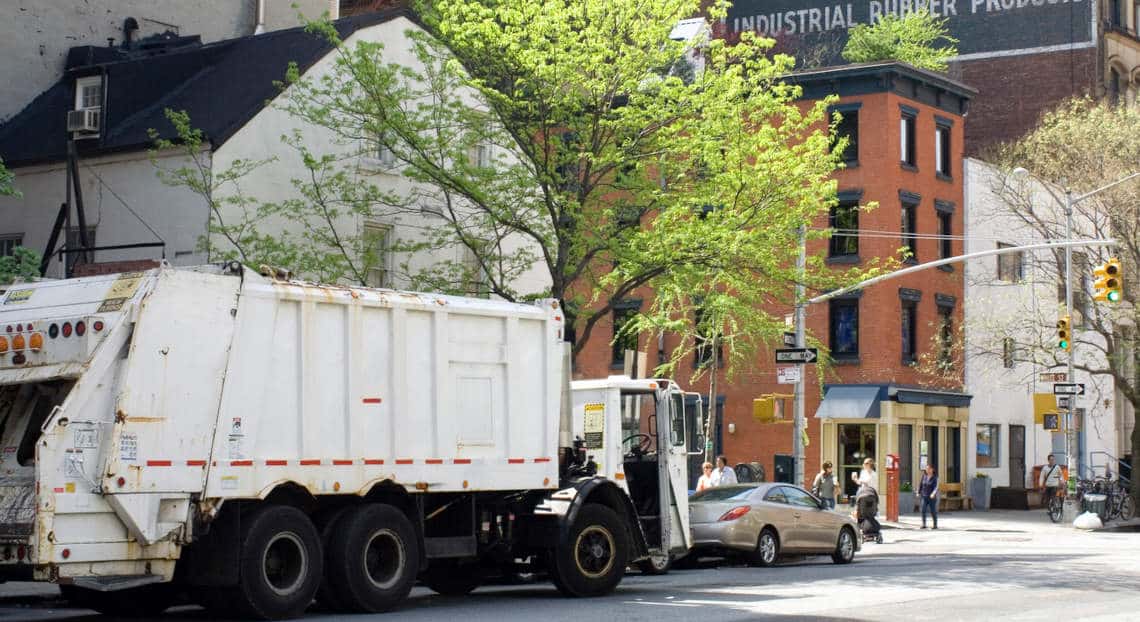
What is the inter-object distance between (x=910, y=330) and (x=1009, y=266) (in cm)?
604

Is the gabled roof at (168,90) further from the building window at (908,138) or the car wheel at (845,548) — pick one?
the building window at (908,138)

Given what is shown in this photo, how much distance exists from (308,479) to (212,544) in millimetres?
1141

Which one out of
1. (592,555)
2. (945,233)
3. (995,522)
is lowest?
(995,522)

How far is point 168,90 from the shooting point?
32.1m

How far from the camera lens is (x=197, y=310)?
1362 centimetres

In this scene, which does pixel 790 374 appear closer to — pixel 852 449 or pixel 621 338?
pixel 621 338

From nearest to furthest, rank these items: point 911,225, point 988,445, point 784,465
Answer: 1. point 784,465
2. point 911,225
3. point 988,445

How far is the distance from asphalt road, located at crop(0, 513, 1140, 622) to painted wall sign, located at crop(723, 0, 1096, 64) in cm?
3396

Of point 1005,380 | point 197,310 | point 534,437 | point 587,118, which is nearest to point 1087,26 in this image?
point 1005,380

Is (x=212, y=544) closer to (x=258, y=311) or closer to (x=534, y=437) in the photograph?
(x=258, y=311)

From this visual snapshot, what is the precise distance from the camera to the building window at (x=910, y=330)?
155ft

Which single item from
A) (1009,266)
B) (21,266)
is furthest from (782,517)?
(1009,266)

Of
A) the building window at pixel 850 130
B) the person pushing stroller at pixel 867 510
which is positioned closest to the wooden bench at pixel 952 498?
Answer: the building window at pixel 850 130

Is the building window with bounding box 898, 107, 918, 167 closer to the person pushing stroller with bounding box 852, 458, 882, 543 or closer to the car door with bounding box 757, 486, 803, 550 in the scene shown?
the person pushing stroller with bounding box 852, 458, 882, 543
